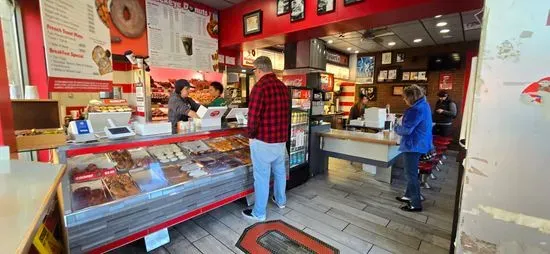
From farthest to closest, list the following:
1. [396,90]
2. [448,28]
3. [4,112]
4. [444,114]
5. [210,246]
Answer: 1. [396,90]
2. [444,114]
3. [448,28]
4. [210,246]
5. [4,112]

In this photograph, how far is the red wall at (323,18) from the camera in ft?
8.25

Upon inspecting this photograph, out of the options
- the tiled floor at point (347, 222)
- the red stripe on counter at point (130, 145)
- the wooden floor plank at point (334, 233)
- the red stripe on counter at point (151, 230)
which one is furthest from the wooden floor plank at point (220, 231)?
the red stripe on counter at point (130, 145)

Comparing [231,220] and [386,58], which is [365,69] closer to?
[386,58]

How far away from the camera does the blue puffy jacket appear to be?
9.81 ft

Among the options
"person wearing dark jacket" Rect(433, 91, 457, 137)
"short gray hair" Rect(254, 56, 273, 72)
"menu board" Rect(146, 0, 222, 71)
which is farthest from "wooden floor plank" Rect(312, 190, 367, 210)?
"person wearing dark jacket" Rect(433, 91, 457, 137)

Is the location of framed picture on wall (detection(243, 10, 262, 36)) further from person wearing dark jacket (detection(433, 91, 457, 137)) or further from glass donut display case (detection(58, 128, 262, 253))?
person wearing dark jacket (detection(433, 91, 457, 137))

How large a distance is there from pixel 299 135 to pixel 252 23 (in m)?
1.93

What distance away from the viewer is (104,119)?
2297 mm

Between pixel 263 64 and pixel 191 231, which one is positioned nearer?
pixel 191 231

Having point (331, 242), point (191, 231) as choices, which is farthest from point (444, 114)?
point (191, 231)

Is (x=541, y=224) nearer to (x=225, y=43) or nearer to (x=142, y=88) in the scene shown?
(x=142, y=88)

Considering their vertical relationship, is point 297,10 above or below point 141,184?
above

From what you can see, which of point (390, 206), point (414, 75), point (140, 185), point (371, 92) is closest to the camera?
point (140, 185)

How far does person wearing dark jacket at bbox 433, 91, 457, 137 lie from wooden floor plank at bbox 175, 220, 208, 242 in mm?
6381
